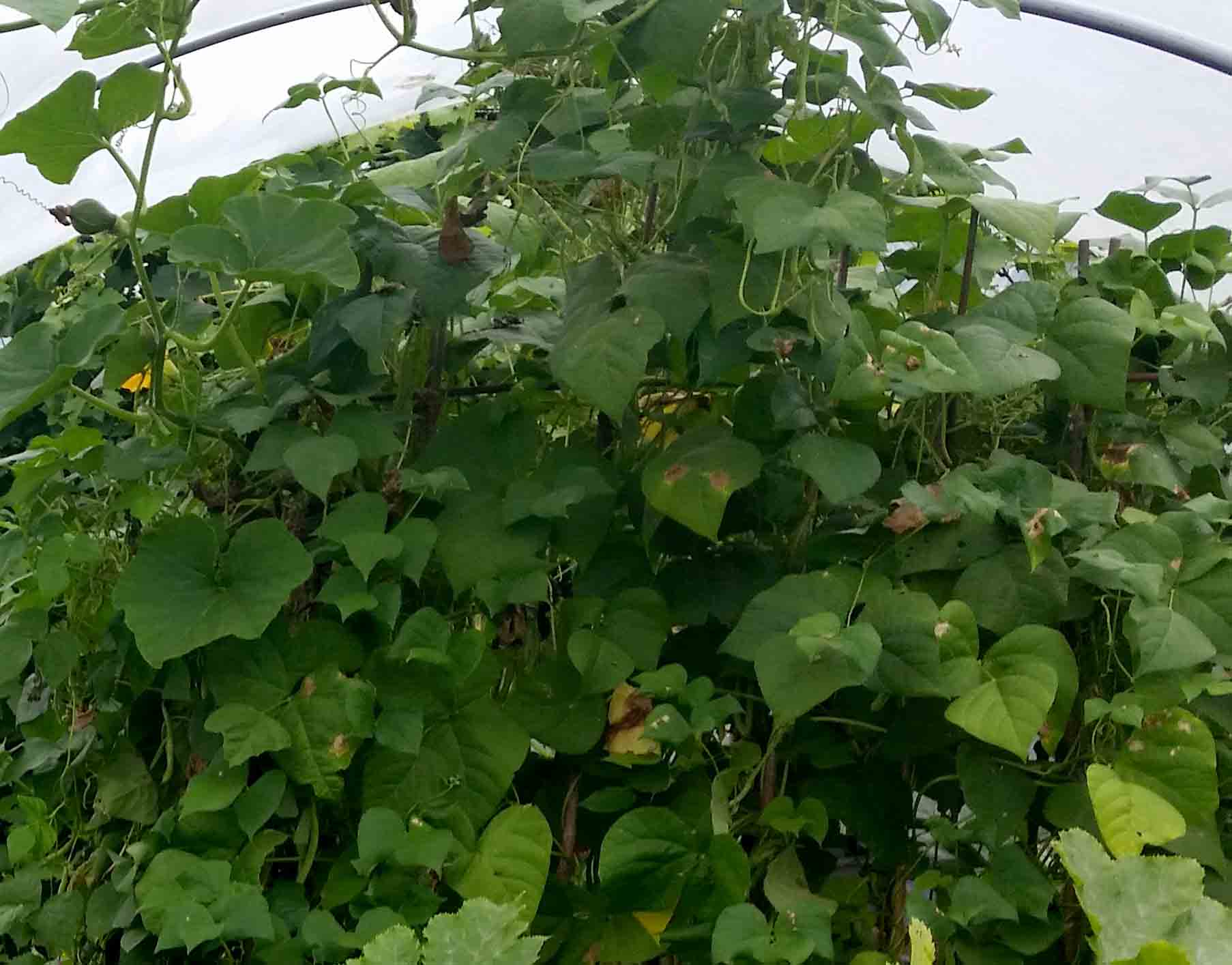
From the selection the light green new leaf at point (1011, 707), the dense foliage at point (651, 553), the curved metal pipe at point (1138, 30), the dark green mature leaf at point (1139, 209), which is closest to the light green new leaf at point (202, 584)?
the dense foliage at point (651, 553)

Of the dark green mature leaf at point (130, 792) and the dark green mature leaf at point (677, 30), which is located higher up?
the dark green mature leaf at point (677, 30)

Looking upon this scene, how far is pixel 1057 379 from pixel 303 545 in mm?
603

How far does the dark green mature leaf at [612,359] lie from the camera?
0.86m

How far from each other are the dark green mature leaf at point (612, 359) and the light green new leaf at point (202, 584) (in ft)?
0.82

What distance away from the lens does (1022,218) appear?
3.02 ft

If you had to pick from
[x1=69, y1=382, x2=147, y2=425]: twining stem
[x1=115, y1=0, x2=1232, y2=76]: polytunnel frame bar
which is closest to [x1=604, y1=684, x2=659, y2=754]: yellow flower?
[x1=69, y1=382, x2=147, y2=425]: twining stem

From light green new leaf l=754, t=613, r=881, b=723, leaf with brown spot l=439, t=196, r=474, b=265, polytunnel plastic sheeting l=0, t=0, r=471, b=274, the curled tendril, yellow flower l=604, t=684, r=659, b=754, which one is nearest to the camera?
light green new leaf l=754, t=613, r=881, b=723

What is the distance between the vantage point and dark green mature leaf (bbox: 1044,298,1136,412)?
94cm

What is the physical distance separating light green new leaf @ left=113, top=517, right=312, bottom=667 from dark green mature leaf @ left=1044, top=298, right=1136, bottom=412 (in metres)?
0.61

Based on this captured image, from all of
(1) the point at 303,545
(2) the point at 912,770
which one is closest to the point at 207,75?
(1) the point at 303,545

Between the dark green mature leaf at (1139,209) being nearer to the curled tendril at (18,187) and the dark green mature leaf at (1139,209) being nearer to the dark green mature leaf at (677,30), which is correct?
the dark green mature leaf at (677,30)

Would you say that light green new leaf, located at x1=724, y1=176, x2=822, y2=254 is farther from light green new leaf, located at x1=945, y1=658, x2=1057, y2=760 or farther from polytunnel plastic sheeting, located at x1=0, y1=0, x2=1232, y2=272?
polytunnel plastic sheeting, located at x1=0, y1=0, x2=1232, y2=272

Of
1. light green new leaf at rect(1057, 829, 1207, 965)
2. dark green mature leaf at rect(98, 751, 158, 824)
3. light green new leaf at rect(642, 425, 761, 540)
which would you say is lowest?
dark green mature leaf at rect(98, 751, 158, 824)

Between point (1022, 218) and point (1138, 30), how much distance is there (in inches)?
41.0
